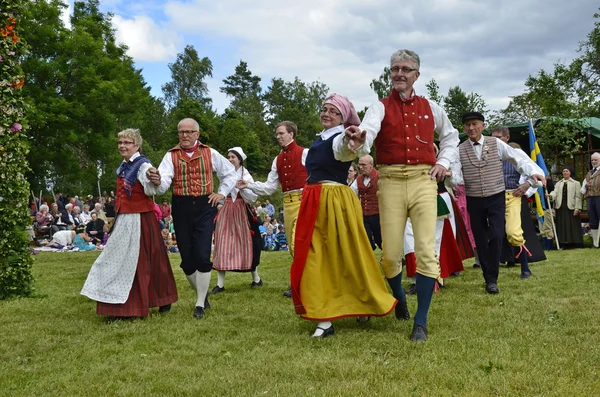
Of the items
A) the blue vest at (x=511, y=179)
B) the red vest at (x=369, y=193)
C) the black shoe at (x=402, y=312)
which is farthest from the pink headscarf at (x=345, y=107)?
the blue vest at (x=511, y=179)

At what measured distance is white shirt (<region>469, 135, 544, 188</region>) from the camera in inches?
242

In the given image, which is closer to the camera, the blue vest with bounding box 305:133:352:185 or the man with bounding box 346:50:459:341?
the man with bounding box 346:50:459:341

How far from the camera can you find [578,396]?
2.88 metres

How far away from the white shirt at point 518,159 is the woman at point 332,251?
2.44m

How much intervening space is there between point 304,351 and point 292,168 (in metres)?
3.29

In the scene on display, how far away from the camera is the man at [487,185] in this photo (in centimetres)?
647

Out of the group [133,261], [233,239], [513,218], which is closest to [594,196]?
[513,218]

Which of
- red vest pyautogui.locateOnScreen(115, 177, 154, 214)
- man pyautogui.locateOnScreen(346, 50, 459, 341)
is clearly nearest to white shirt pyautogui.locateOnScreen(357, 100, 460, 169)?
man pyautogui.locateOnScreen(346, 50, 459, 341)

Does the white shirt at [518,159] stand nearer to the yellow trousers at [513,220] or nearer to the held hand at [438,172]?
the yellow trousers at [513,220]

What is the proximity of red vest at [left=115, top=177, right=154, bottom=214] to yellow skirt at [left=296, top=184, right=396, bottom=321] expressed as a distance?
1.97 m

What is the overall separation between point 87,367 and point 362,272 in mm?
2130

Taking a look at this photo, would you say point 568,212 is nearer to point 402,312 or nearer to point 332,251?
point 402,312

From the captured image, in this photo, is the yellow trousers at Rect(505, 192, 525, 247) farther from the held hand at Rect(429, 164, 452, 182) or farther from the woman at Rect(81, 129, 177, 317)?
the woman at Rect(81, 129, 177, 317)

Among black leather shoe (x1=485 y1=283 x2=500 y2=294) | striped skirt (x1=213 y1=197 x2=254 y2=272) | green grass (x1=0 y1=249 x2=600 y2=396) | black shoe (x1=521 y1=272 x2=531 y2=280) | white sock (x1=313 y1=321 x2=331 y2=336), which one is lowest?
black shoe (x1=521 y1=272 x2=531 y2=280)
